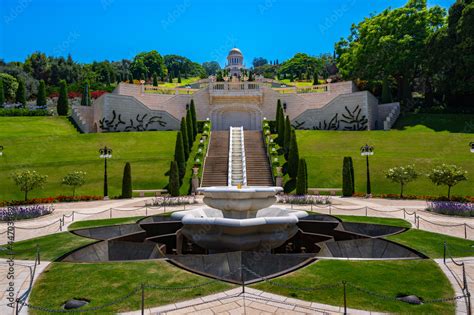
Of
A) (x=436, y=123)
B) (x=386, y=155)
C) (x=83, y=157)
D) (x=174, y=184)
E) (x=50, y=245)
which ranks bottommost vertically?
(x=50, y=245)

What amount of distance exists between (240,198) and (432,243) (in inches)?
288

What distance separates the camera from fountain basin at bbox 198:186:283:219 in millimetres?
13617

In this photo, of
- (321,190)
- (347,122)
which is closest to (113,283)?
(321,190)

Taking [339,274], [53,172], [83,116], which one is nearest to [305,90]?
[83,116]

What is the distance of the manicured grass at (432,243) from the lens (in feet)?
39.6

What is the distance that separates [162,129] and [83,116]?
1265 centimetres

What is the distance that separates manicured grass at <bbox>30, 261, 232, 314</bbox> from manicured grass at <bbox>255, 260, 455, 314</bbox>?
2.02 m

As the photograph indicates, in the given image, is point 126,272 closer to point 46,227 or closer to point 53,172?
point 46,227

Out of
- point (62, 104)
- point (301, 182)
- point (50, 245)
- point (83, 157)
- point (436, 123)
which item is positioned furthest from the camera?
point (62, 104)

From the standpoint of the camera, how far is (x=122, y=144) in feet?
144

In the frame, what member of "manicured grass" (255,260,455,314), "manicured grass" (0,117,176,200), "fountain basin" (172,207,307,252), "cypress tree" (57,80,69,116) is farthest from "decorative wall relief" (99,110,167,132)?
"manicured grass" (255,260,455,314)

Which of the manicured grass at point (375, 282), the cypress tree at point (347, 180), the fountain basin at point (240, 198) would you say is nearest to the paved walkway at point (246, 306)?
the manicured grass at point (375, 282)

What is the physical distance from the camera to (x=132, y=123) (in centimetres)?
5347

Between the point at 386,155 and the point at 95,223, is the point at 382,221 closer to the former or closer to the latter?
the point at 95,223
